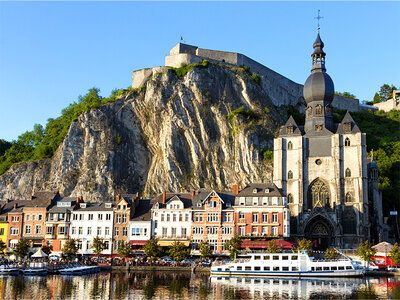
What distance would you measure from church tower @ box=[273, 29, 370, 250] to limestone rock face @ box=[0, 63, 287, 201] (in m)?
7.47

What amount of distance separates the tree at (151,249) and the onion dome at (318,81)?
39.1 m

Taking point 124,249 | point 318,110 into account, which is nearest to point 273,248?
point 124,249

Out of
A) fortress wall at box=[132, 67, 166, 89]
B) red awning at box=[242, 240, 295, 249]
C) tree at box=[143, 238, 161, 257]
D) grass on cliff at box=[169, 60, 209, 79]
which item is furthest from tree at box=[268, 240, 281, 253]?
fortress wall at box=[132, 67, 166, 89]

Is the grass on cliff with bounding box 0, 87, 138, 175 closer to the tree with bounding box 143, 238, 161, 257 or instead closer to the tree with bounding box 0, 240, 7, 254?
the tree with bounding box 0, 240, 7, 254

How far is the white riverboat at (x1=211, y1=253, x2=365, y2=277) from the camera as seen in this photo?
51.5 m

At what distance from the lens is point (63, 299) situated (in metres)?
35.8

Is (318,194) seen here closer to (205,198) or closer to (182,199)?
(205,198)

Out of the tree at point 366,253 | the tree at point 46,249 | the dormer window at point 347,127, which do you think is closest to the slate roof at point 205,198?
the tree at point 366,253

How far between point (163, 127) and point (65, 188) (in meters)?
21.1

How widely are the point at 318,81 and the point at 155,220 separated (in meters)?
37.2

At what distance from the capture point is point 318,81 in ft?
268

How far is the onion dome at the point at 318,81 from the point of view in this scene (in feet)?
267

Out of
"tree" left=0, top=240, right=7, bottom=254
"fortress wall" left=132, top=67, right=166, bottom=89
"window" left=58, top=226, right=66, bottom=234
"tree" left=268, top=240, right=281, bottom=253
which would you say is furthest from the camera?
"fortress wall" left=132, top=67, right=166, bottom=89

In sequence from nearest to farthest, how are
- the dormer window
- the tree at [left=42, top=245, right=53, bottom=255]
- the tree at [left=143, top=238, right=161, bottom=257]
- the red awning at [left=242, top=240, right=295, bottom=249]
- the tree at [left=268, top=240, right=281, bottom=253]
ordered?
1. the tree at [left=268, top=240, right=281, bottom=253]
2. the tree at [left=143, top=238, right=161, bottom=257]
3. the red awning at [left=242, top=240, right=295, bottom=249]
4. the tree at [left=42, top=245, right=53, bottom=255]
5. the dormer window
